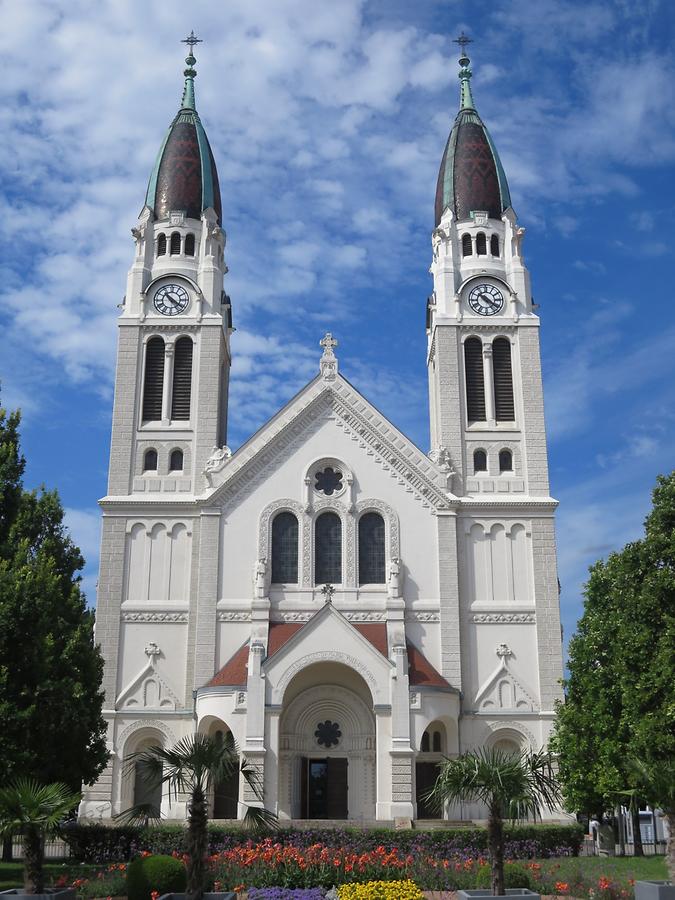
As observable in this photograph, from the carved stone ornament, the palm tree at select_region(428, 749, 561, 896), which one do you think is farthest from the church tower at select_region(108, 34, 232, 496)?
the palm tree at select_region(428, 749, 561, 896)

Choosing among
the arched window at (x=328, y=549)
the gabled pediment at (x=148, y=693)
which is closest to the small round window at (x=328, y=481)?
the arched window at (x=328, y=549)

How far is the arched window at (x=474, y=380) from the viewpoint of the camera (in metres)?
45.9

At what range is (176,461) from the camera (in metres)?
44.8

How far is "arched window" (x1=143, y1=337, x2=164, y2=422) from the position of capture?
150 ft

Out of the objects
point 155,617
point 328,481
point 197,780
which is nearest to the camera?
point 197,780

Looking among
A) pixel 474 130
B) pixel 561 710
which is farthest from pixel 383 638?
pixel 474 130

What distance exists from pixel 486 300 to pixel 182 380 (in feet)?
49.6

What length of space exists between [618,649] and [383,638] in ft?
47.3

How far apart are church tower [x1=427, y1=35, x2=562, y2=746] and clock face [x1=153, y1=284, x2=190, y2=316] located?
12163 mm

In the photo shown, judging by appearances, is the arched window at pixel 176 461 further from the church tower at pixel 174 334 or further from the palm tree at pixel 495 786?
the palm tree at pixel 495 786

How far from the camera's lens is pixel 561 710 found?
3491 cm

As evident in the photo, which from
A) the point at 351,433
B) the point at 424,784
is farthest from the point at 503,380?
the point at 424,784

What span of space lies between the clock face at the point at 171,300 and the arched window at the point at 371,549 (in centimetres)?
1393

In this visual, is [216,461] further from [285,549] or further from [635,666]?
[635,666]
